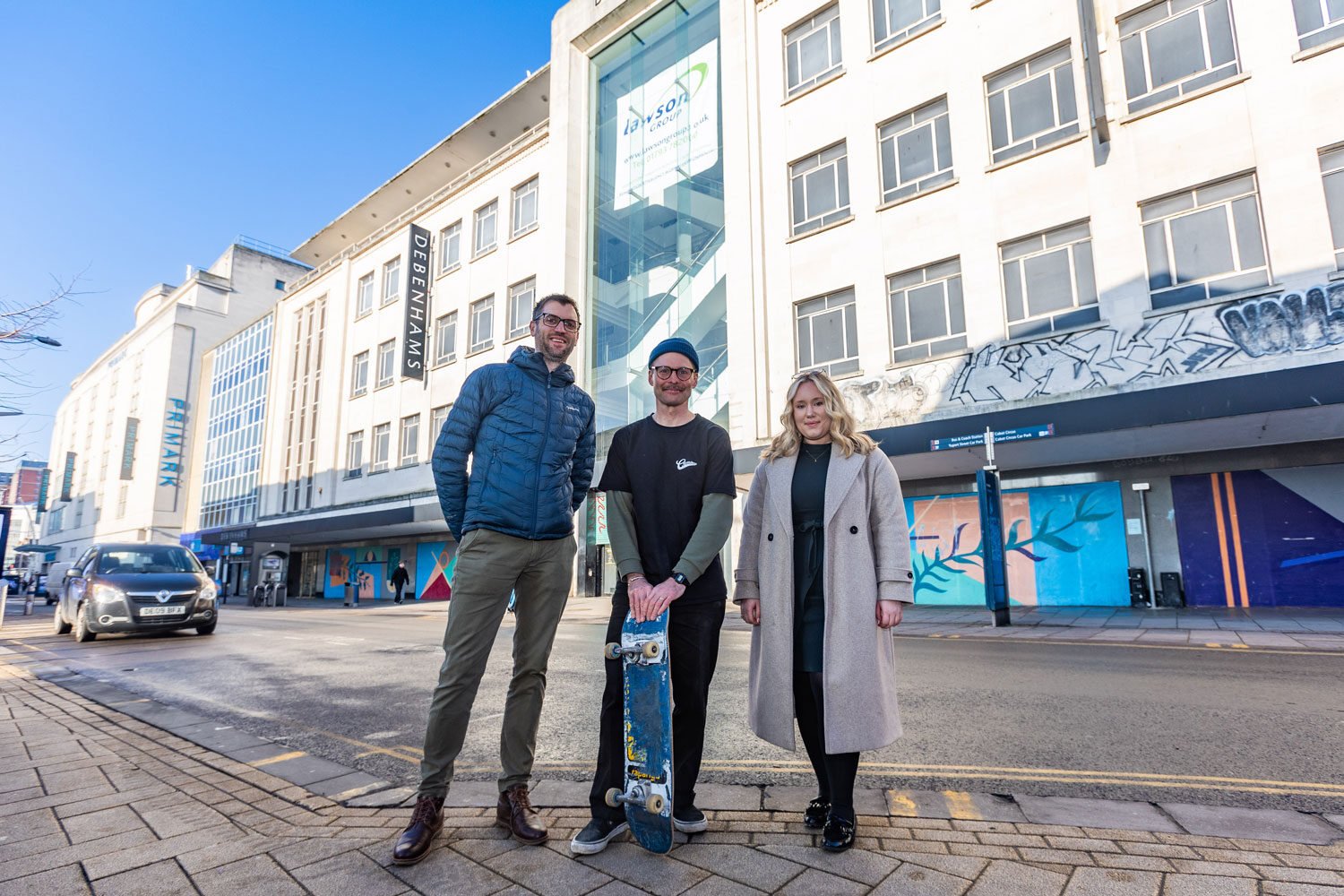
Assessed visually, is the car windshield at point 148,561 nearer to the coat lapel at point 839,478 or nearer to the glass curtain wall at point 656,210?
the glass curtain wall at point 656,210

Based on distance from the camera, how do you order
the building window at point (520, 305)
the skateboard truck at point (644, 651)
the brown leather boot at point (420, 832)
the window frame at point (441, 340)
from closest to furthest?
the brown leather boot at point (420, 832) → the skateboard truck at point (644, 651) → the building window at point (520, 305) → the window frame at point (441, 340)

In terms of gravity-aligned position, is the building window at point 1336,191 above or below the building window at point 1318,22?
below

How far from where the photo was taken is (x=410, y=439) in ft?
96.7

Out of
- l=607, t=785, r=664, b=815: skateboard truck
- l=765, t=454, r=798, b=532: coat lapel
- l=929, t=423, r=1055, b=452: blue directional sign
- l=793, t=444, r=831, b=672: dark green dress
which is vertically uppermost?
l=929, t=423, r=1055, b=452: blue directional sign

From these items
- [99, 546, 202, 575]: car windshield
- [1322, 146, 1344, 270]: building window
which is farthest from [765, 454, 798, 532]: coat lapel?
[1322, 146, 1344, 270]: building window

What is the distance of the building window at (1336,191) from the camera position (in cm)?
1145

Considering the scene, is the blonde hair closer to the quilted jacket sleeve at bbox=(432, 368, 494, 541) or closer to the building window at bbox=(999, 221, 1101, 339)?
the quilted jacket sleeve at bbox=(432, 368, 494, 541)

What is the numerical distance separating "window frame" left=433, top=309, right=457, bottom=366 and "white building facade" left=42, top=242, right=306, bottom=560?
118 feet

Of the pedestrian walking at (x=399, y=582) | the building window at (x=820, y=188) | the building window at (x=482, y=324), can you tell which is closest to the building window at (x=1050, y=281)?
the building window at (x=820, y=188)

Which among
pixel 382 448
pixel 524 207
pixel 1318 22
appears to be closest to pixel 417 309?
pixel 382 448

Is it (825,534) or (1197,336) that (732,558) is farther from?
(825,534)

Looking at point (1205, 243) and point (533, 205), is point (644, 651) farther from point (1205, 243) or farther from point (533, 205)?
point (533, 205)

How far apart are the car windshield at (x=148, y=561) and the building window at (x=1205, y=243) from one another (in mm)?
18307

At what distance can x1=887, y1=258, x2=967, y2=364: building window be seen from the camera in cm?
1545
